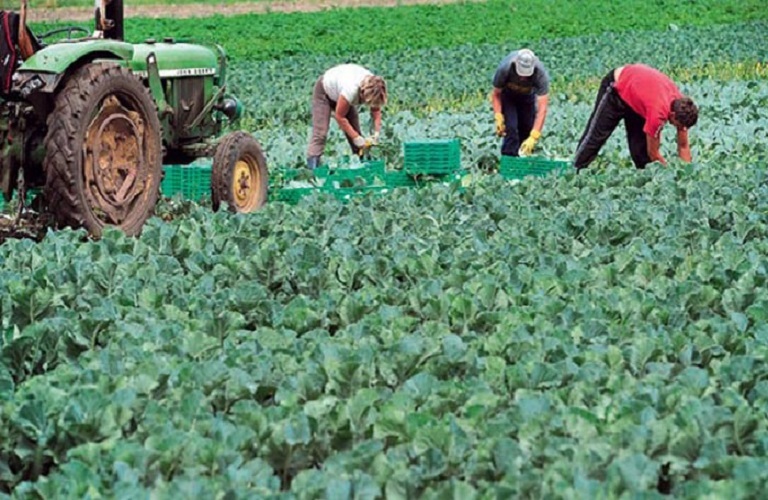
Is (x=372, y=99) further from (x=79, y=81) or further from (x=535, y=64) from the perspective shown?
(x=79, y=81)

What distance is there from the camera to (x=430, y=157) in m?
12.7

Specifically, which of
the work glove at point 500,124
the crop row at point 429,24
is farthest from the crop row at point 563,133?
the crop row at point 429,24

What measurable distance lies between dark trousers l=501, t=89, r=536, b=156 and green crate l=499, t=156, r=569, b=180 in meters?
0.69

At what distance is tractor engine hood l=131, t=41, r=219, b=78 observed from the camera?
415 inches

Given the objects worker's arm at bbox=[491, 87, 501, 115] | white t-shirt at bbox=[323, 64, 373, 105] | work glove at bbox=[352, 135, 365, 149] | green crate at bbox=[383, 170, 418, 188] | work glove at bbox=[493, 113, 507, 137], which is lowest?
green crate at bbox=[383, 170, 418, 188]

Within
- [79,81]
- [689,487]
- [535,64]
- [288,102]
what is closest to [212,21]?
[288,102]

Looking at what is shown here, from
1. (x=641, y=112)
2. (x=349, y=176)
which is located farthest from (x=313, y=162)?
(x=641, y=112)

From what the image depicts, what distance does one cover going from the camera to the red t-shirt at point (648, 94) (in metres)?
11.1

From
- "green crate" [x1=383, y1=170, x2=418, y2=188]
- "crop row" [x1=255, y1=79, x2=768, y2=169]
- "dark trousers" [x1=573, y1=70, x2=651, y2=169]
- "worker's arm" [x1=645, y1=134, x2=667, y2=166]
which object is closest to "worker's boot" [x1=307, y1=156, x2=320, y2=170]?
"crop row" [x1=255, y1=79, x2=768, y2=169]

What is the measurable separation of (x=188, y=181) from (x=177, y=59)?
1.06m

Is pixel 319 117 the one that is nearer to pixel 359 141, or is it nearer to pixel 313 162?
pixel 313 162

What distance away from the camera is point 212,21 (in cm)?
3969

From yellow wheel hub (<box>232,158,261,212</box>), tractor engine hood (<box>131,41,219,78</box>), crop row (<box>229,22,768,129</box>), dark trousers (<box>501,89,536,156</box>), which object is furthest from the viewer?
crop row (<box>229,22,768,129</box>)

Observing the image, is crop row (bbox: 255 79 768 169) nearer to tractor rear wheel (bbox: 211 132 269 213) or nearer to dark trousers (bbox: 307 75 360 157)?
dark trousers (bbox: 307 75 360 157)
